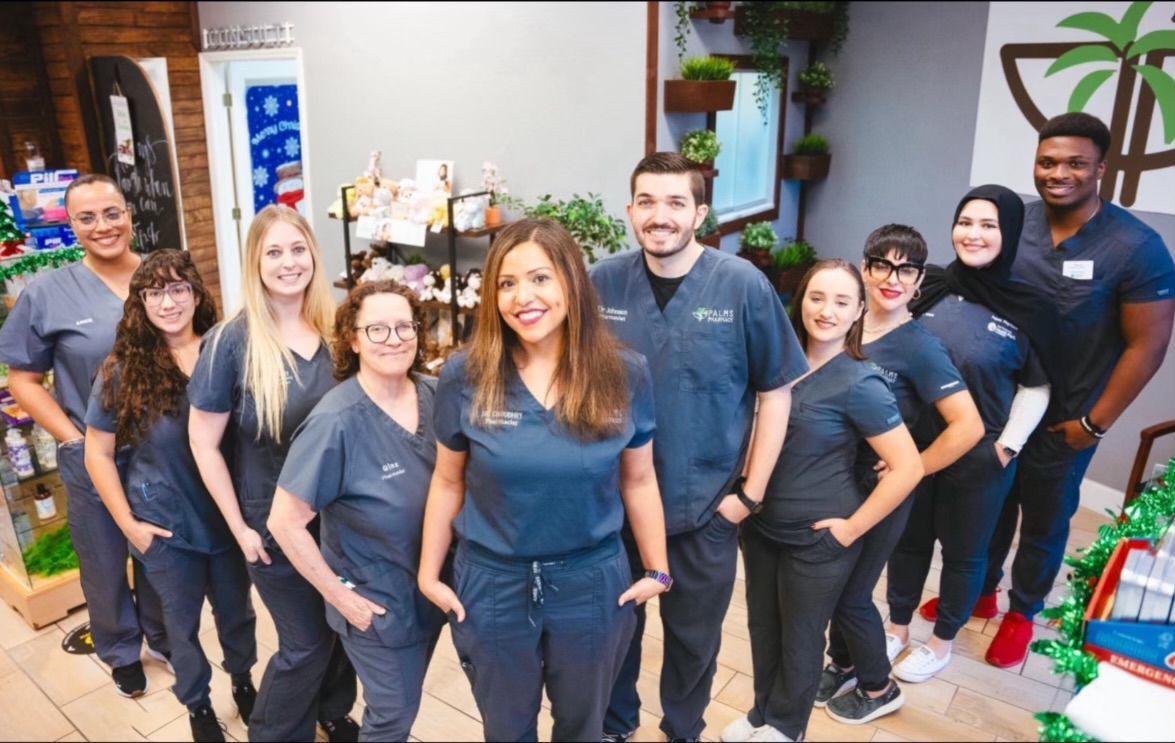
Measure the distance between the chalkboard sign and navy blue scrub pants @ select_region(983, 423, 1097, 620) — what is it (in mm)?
2642

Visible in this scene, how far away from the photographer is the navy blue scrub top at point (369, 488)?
1.60 m

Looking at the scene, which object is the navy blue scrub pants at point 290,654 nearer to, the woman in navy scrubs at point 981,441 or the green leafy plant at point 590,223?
the woman in navy scrubs at point 981,441

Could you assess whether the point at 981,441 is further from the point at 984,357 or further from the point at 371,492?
the point at 371,492

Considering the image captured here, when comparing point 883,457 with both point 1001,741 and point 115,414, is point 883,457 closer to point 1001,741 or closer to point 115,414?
point 1001,741

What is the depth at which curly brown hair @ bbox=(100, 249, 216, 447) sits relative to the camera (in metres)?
1.79

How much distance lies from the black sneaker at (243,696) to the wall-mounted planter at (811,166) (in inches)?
98.3

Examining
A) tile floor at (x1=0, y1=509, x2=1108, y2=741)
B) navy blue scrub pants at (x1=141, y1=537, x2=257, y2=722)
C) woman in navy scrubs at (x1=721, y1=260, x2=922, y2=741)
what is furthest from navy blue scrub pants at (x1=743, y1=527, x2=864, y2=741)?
navy blue scrub pants at (x1=141, y1=537, x2=257, y2=722)

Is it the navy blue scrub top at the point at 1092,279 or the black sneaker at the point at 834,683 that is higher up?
the navy blue scrub top at the point at 1092,279

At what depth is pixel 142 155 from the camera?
3.45 meters

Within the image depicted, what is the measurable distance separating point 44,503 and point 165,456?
428mm

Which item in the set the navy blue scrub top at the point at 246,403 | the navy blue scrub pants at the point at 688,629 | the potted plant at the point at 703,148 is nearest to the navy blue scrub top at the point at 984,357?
the navy blue scrub pants at the point at 688,629

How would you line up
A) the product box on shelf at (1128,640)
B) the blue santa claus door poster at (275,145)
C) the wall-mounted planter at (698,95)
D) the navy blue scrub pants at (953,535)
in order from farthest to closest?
the blue santa claus door poster at (275,145) → the wall-mounted planter at (698,95) → the navy blue scrub pants at (953,535) → the product box on shelf at (1128,640)

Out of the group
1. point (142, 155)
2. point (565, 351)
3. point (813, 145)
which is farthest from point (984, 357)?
point (142, 155)

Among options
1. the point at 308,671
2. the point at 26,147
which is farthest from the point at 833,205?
the point at 26,147
